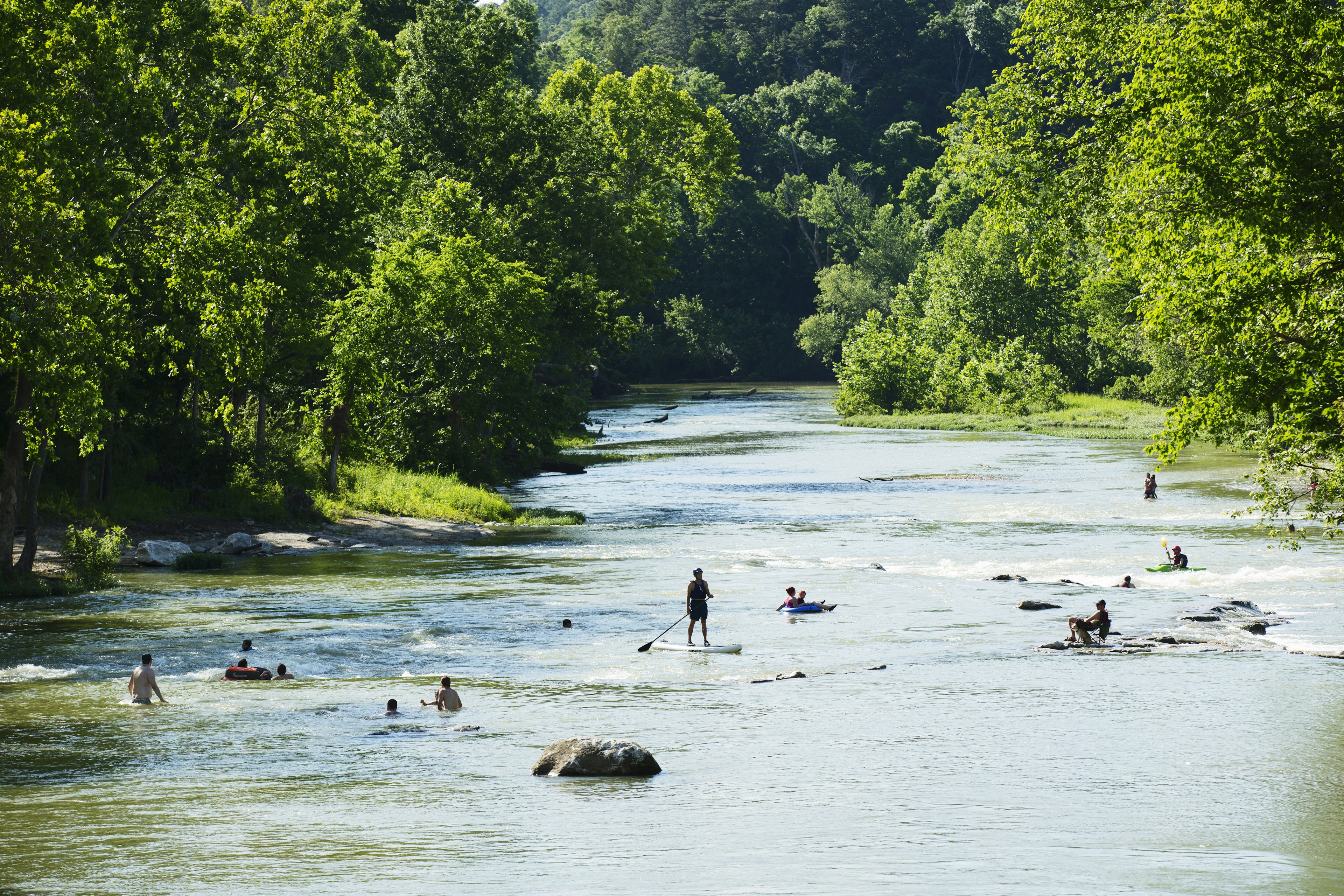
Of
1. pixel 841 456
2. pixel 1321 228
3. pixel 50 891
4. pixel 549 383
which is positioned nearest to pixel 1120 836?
pixel 1321 228

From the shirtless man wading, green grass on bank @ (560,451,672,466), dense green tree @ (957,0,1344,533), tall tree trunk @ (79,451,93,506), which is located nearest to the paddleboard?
the shirtless man wading

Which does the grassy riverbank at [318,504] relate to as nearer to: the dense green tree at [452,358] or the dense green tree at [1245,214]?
the dense green tree at [452,358]

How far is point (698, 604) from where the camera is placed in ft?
92.2

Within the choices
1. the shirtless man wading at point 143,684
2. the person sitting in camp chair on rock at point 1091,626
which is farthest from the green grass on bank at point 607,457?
the shirtless man wading at point 143,684

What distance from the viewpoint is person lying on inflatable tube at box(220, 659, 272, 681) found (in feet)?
81.7

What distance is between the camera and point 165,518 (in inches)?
1660

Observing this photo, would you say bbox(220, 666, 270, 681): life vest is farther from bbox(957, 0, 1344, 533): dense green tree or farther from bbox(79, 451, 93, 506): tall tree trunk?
bbox(79, 451, 93, 506): tall tree trunk

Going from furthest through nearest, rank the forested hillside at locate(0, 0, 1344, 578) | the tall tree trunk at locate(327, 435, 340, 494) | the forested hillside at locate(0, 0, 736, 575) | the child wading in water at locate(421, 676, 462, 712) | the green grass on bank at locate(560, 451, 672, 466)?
the green grass on bank at locate(560, 451, 672, 466)
the tall tree trunk at locate(327, 435, 340, 494)
the forested hillside at locate(0, 0, 736, 575)
the child wading in water at locate(421, 676, 462, 712)
the forested hillside at locate(0, 0, 1344, 578)

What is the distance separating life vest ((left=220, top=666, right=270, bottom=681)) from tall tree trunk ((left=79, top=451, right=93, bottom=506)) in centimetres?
1672

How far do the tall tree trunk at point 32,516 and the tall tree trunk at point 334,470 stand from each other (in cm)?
1411

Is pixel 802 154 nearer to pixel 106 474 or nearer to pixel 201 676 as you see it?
pixel 106 474

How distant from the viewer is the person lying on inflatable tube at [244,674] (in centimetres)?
2489

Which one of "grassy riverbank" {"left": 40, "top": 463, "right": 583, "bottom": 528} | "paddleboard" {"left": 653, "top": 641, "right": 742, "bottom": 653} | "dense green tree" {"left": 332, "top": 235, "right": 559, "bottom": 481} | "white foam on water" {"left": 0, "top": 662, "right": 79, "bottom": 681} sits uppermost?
"dense green tree" {"left": 332, "top": 235, "right": 559, "bottom": 481}

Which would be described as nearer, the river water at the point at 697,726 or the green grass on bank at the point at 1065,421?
the river water at the point at 697,726
